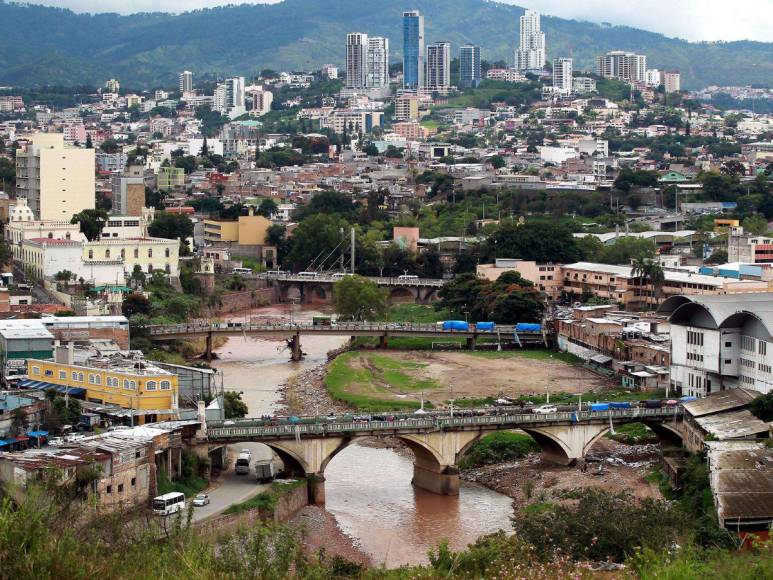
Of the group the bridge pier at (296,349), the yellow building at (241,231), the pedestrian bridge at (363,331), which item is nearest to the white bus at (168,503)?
the pedestrian bridge at (363,331)

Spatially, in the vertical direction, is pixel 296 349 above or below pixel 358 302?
below

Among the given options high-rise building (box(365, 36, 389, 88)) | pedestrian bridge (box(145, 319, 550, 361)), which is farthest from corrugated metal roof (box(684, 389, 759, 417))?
high-rise building (box(365, 36, 389, 88))

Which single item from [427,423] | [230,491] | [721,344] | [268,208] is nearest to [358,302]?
[721,344]

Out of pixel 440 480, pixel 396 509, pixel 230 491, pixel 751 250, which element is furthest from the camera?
pixel 751 250

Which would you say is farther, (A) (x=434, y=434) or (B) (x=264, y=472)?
(A) (x=434, y=434)

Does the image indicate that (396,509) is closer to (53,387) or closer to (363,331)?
(53,387)

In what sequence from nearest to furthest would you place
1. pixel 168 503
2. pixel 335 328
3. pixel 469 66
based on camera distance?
pixel 168 503 < pixel 335 328 < pixel 469 66

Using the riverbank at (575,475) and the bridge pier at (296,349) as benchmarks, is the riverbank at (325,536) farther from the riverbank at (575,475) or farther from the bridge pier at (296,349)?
the bridge pier at (296,349)
